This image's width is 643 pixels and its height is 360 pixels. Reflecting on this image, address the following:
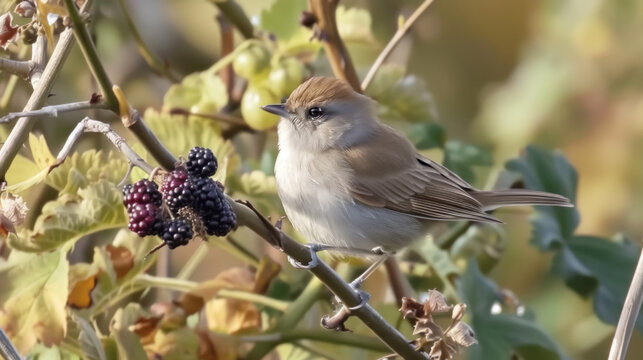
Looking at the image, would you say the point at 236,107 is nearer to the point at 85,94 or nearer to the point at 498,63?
the point at 85,94

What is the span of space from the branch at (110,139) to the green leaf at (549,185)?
6.15 feet

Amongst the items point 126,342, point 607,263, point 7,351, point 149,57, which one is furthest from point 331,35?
point 7,351

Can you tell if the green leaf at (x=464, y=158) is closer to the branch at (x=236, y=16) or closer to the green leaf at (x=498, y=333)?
→ the green leaf at (x=498, y=333)

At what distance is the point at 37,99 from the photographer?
1.86 metres

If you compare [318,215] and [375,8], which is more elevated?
[375,8]

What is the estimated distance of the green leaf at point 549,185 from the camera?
3152 millimetres

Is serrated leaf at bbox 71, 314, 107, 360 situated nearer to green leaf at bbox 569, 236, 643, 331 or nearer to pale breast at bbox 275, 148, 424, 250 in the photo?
pale breast at bbox 275, 148, 424, 250

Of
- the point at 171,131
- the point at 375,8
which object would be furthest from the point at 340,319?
the point at 375,8

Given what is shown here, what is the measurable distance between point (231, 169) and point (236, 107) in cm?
65

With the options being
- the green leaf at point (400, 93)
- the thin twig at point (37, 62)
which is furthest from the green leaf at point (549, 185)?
the thin twig at point (37, 62)

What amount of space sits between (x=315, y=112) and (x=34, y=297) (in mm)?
1144

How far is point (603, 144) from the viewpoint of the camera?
4781 mm

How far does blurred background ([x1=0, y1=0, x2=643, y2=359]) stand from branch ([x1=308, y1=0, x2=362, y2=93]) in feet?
4.50

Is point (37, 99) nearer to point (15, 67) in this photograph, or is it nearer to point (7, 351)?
point (15, 67)
